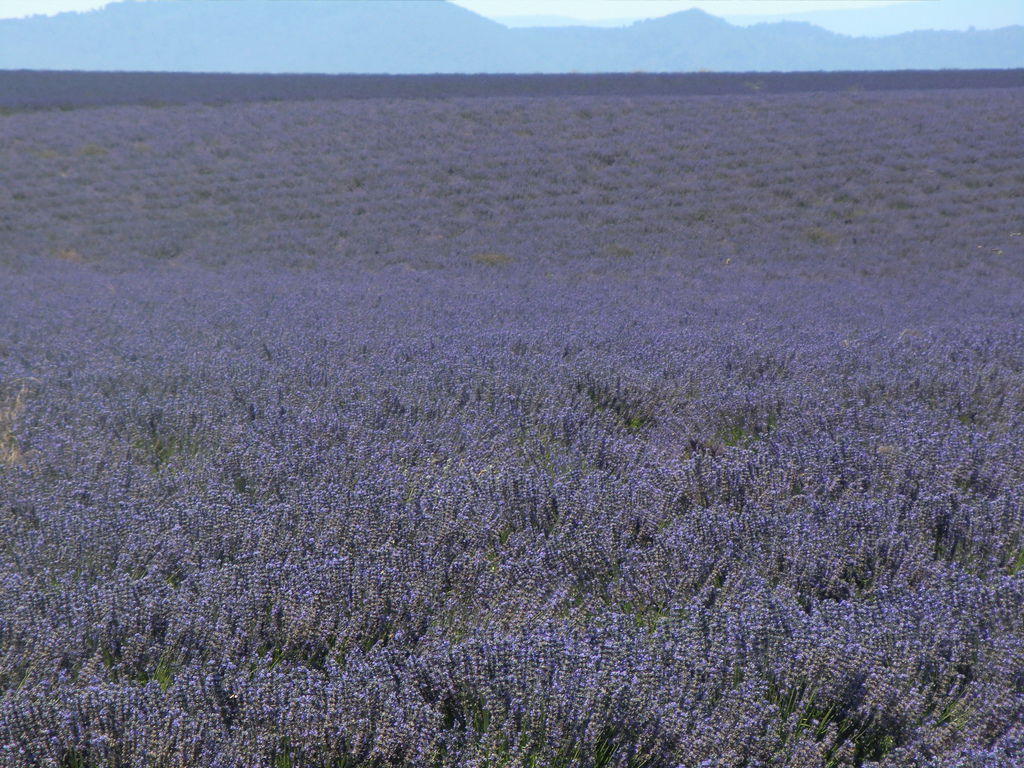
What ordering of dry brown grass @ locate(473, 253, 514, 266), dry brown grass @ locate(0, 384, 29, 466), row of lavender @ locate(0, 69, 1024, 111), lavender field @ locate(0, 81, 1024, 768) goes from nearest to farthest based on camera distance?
lavender field @ locate(0, 81, 1024, 768)
dry brown grass @ locate(0, 384, 29, 466)
dry brown grass @ locate(473, 253, 514, 266)
row of lavender @ locate(0, 69, 1024, 111)

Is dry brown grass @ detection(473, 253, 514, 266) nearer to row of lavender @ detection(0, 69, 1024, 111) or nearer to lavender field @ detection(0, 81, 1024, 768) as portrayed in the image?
lavender field @ detection(0, 81, 1024, 768)

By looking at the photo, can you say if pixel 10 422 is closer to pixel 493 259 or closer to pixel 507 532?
pixel 507 532

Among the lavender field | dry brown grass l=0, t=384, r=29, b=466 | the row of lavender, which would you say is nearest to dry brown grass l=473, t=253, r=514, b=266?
the lavender field

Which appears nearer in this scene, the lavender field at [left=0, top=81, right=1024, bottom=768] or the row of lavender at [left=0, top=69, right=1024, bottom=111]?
the lavender field at [left=0, top=81, right=1024, bottom=768]

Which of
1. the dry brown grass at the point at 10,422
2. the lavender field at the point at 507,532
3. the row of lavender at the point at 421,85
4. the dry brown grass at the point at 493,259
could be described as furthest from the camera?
the row of lavender at the point at 421,85

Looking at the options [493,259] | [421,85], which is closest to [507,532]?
[493,259]

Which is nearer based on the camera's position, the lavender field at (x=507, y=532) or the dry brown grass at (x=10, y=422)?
the lavender field at (x=507, y=532)

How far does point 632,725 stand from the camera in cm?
166

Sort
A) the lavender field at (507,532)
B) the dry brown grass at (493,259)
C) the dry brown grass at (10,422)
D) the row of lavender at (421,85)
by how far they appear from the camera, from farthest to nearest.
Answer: the row of lavender at (421,85), the dry brown grass at (493,259), the dry brown grass at (10,422), the lavender field at (507,532)

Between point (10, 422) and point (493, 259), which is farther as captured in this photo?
point (493, 259)

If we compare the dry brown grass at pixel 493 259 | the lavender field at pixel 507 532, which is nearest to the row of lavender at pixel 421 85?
the dry brown grass at pixel 493 259

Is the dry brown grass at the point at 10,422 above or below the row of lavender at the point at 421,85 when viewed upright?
below

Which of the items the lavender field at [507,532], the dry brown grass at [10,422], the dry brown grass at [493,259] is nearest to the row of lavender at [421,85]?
the dry brown grass at [493,259]

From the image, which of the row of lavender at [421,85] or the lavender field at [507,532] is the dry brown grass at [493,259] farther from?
the row of lavender at [421,85]
